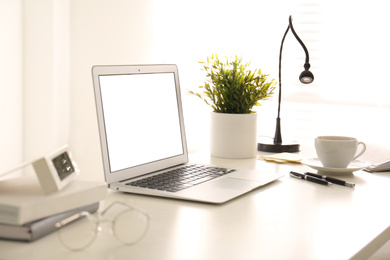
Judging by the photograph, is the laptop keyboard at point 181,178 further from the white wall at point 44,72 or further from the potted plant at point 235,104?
the white wall at point 44,72

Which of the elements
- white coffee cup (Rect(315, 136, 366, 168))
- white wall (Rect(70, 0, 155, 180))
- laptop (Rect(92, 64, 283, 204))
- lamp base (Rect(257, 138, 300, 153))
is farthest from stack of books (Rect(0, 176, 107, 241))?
white wall (Rect(70, 0, 155, 180))

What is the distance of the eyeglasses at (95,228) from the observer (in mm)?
941

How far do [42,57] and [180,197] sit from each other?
1.83m

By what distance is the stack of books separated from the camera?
3.05ft

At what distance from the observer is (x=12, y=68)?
2.85 meters

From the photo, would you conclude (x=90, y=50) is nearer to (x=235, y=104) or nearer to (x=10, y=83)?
(x=10, y=83)

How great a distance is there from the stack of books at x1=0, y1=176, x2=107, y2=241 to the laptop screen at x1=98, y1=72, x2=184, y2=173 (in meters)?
0.31

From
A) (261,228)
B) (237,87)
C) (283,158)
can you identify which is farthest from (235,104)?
(261,228)

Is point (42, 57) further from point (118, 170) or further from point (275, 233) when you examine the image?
point (275, 233)

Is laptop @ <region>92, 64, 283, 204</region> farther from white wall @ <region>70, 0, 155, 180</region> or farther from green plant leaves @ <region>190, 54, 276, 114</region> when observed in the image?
white wall @ <region>70, 0, 155, 180</region>

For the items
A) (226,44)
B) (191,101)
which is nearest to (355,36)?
(226,44)

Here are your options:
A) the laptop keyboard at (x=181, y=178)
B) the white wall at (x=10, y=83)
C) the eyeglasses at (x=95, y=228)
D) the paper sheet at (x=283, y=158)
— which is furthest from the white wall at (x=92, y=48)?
the eyeglasses at (x=95, y=228)

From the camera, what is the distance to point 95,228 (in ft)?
3.08

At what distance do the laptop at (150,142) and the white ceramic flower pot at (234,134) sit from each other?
177 millimetres
